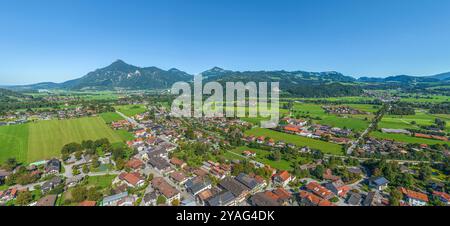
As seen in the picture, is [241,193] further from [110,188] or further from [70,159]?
[70,159]

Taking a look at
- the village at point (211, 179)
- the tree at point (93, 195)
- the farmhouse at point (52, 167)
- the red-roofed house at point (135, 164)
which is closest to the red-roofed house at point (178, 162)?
the village at point (211, 179)

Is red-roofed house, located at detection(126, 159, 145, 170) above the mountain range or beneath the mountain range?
beneath

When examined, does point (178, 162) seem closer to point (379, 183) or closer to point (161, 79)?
point (379, 183)

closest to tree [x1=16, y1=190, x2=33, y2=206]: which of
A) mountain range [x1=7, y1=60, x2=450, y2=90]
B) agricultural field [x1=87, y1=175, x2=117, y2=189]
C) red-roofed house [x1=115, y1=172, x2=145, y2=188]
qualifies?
agricultural field [x1=87, y1=175, x2=117, y2=189]

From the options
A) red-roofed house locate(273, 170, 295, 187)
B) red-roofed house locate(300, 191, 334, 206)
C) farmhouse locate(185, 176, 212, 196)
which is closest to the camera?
red-roofed house locate(300, 191, 334, 206)

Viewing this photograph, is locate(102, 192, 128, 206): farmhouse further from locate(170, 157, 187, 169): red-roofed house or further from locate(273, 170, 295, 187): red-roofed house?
locate(273, 170, 295, 187): red-roofed house
